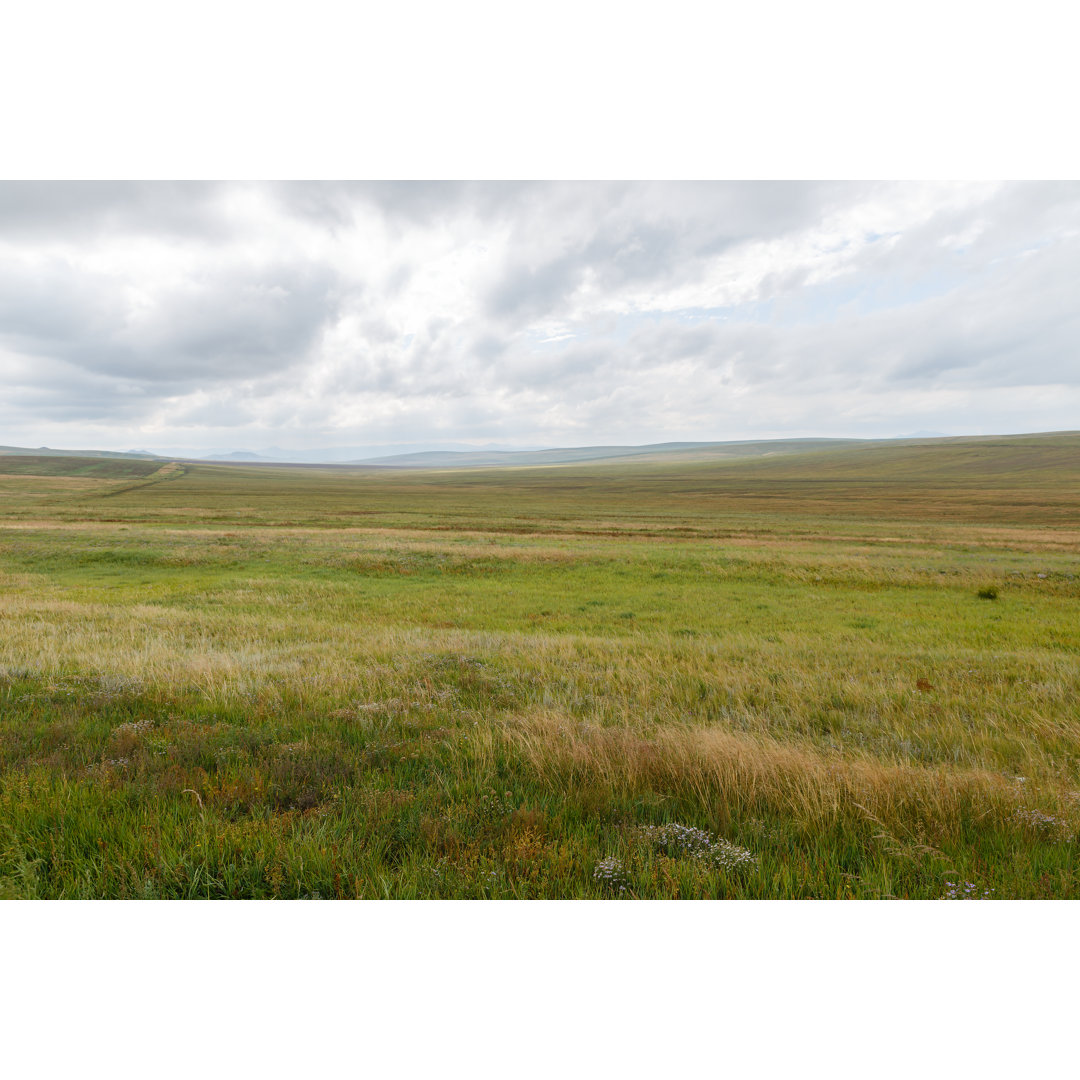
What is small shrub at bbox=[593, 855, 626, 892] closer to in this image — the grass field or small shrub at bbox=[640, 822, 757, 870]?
the grass field

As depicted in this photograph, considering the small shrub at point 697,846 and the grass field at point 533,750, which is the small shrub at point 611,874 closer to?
the grass field at point 533,750

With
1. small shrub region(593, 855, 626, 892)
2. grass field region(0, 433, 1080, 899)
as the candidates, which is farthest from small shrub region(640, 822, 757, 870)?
small shrub region(593, 855, 626, 892)

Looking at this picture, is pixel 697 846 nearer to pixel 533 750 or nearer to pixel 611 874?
pixel 611 874

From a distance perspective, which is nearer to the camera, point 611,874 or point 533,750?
point 611,874

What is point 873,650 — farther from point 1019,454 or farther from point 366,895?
point 1019,454

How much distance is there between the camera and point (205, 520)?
5069 centimetres

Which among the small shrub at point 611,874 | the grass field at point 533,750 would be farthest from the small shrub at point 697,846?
the small shrub at point 611,874

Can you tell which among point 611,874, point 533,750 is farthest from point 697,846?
point 533,750

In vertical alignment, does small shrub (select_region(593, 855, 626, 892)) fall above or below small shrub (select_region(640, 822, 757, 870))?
above

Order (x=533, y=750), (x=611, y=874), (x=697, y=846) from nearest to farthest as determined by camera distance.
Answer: (x=611, y=874) → (x=697, y=846) → (x=533, y=750)

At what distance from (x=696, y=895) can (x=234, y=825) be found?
296 cm

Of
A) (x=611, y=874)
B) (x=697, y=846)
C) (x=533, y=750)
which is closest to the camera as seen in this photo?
(x=611, y=874)

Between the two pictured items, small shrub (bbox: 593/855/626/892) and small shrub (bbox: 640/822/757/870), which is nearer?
small shrub (bbox: 593/855/626/892)

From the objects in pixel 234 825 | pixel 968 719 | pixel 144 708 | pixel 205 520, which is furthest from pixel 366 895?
pixel 205 520
